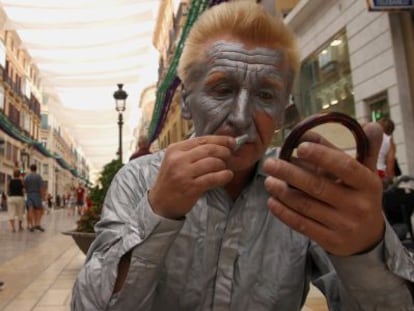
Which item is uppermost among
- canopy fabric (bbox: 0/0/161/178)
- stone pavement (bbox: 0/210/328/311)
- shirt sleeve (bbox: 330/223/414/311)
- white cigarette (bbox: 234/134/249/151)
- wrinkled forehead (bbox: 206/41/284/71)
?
canopy fabric (bbox: 0/0/161/178)

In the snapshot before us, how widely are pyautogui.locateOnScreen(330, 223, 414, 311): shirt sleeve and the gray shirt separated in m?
0.02

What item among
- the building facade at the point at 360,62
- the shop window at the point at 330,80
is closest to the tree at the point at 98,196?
the building facade at the point at 360,62

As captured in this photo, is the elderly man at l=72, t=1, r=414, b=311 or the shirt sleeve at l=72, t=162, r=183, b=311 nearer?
the elderly man at l=72, t=1, r=414, b=311

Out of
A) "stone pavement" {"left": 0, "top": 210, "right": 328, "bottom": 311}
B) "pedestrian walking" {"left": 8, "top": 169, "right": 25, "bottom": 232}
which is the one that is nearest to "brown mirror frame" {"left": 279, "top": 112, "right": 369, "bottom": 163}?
"stone pavement" {"left": 0, "top": 210, "right": 328, "bottom": 311}

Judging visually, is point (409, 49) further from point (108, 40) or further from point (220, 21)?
point (108, 40)

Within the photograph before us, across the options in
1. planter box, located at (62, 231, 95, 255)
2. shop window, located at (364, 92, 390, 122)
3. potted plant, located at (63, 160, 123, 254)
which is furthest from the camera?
shop window, located at (364, 92, 390, 122)

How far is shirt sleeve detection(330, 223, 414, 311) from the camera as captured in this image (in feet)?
2.46

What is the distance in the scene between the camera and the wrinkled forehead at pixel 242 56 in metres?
0.97

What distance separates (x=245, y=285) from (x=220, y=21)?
60 cm

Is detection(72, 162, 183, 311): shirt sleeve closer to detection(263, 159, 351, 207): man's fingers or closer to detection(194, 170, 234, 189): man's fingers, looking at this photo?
detection(194, 170, 234, 189): man's fingers

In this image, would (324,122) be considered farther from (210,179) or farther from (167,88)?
(167,88)

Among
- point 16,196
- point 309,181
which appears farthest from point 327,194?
point 16,196

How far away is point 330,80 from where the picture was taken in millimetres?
10664

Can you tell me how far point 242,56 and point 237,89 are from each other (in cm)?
8
